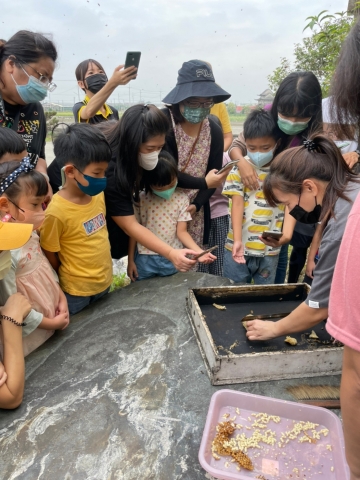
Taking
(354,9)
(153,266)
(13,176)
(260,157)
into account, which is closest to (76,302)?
(153,266)

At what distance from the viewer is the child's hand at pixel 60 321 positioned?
5.67 ft

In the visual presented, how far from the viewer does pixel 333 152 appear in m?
1.52

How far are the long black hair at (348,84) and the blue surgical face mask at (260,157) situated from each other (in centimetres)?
143

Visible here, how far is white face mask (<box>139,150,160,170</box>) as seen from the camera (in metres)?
2.03

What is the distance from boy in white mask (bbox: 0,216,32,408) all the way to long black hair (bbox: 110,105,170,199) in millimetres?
776

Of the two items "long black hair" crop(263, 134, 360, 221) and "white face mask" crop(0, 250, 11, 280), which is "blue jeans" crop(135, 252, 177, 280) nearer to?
"long black hair" crop(263, 134, 360, 221)

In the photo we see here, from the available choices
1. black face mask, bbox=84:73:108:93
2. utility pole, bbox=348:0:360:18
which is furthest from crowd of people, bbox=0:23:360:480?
utility pole, bbox=348:0:360:18

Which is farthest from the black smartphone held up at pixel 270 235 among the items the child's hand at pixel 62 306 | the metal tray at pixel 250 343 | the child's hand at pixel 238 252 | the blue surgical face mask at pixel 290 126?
the child's hand at pixel 62 306

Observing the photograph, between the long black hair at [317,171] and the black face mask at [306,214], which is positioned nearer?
the long black hair at [317,171]

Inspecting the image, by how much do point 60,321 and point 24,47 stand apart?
5.21 ft

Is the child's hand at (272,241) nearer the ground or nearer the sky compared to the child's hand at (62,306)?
nearer the sky

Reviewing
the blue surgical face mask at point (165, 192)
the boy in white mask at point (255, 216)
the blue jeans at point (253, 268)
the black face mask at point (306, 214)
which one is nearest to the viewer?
the black face mask at point (306, 214)

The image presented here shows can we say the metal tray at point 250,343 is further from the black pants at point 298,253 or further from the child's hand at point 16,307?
the black pants at point 298,253

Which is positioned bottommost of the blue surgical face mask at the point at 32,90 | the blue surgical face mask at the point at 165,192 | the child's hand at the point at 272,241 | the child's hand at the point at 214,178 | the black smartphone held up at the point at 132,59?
the child's hand at the point at 272,241
